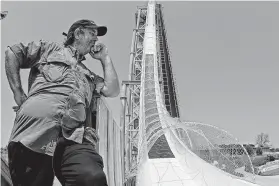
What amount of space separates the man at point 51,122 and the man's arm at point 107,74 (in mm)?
78

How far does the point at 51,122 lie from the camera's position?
1023 mm

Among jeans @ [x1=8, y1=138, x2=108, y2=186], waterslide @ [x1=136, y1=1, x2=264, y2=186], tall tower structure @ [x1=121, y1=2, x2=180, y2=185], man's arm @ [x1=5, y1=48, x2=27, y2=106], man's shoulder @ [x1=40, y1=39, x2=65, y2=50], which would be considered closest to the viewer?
jeans @ [x1=8, y1=138, x2=108, y2=186]

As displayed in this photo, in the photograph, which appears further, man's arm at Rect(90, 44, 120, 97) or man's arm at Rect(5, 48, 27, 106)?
man's arm at Rect(90, 44, 120, 97)

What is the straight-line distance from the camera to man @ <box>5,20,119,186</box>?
3.25 ft

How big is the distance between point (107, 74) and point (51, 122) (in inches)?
13.3

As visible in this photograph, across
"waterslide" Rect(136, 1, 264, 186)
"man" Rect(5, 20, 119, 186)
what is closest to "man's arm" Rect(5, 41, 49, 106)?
"man" Rect(5, 20, 119, 186)

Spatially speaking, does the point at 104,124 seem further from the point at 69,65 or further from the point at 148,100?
the point at 148,100

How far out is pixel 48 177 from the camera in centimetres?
105

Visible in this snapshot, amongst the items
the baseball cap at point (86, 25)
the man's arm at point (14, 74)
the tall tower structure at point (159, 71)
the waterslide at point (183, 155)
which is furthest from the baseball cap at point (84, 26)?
the tall tower structure at point (159, 71)

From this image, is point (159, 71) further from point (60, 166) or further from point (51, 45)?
point (60, 166)

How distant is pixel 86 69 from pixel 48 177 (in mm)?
474

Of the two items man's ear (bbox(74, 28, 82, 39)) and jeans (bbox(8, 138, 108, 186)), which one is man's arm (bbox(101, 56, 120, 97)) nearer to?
man's ear (bbox(74, 28, 82, 39))

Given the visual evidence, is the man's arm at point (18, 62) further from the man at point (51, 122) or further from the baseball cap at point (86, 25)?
the baseball cap at point (86, 25)

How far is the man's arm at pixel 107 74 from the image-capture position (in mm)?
1264
